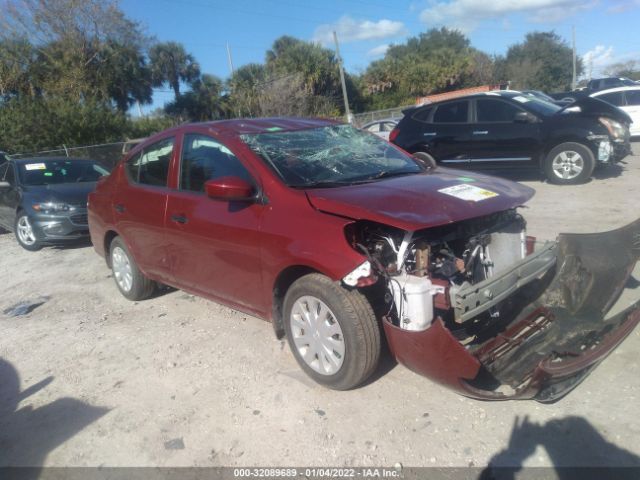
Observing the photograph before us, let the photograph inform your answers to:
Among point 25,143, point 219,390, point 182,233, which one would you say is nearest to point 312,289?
point 219,390

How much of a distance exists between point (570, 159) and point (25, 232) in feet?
30.6

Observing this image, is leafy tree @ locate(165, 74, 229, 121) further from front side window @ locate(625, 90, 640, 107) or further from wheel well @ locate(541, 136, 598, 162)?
wheel well @ locate(541, 136, 598, 162)

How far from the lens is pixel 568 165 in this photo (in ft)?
29.0

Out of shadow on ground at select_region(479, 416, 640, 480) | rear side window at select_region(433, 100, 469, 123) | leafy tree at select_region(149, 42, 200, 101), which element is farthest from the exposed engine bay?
leafy tree at select_region(149, 42, 200, 101)

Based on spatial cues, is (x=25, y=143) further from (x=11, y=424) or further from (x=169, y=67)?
(x=169, y=67)

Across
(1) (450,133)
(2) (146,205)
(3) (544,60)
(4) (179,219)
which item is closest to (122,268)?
(2) (146,205)

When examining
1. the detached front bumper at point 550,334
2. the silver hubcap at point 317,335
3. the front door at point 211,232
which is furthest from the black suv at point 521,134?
the silver hubcap at point 317,335

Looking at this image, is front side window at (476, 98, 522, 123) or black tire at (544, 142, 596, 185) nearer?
black tire at (544, 142, 596, 185)

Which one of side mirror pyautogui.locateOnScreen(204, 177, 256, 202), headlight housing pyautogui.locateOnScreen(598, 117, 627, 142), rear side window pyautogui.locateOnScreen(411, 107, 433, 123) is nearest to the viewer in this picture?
side mirror pyautogui.locateOnScreen(204, 177, 256, 202)

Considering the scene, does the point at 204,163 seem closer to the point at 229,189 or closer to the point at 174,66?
the point at 229,189

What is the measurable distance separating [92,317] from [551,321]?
13.7ft

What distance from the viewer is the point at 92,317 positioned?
4.97 m

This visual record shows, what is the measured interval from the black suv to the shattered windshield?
5528 millimetres

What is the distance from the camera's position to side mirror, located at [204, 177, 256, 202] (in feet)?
10.7
